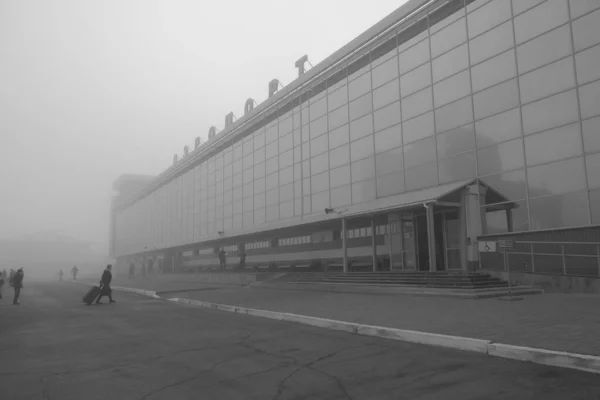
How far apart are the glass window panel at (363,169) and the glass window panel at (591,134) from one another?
1209cm

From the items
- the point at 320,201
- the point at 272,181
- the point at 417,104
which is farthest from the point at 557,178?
the point at 272,181

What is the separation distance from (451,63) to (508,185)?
7617mm

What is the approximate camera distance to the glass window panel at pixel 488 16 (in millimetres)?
21422

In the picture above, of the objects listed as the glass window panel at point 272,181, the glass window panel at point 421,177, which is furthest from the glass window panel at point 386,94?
the glass window panel at point 272,181

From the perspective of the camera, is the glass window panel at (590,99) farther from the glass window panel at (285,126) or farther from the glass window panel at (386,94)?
the glass window panel at (285,126)

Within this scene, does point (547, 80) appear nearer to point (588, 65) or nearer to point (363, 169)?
point (588, 65)

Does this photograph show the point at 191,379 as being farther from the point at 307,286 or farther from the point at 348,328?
the point at 307,286

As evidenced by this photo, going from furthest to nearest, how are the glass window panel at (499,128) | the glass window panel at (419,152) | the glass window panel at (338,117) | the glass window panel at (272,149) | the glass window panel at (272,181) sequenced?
the glass window panel at (272,149), the glass window panel at (272,181), the glass window panel at (338,117), the glass window panel at (419,152), the glass window panel at (499,128)

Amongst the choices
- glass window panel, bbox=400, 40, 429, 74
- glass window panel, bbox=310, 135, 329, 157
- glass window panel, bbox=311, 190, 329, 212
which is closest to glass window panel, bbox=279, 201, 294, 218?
glass window panel, bbox=311, 190, 329, 212

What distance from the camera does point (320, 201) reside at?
1264 inches

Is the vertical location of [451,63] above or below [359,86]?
below

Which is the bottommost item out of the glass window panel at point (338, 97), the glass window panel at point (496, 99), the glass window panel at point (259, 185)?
the glass window panel at point (259, 185)

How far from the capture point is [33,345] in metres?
8.70

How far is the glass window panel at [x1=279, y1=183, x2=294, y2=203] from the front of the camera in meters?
35.5
